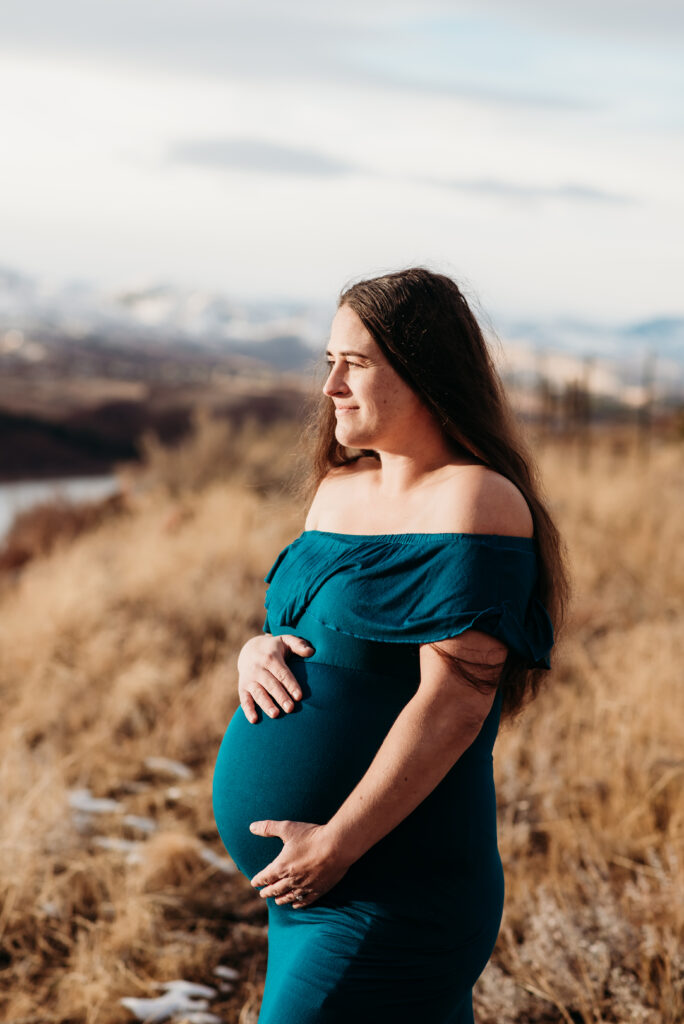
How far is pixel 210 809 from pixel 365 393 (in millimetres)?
2943

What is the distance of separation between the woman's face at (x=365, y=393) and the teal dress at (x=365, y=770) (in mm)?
196

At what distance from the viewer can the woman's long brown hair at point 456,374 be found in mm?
1729

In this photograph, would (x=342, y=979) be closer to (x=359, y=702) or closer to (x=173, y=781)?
(x=359, y=702)

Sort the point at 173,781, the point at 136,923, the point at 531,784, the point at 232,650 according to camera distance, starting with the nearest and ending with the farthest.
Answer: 1. the point at 136,923
2. the point at 531,784
3. the point at 173,781
4. the point at 232,650

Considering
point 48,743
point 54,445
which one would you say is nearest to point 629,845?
point 48,743

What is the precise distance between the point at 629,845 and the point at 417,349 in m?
2.47

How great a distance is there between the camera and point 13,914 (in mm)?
3252

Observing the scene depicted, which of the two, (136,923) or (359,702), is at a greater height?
(359,702)

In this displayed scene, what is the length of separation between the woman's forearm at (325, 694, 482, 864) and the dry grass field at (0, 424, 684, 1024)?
78cm

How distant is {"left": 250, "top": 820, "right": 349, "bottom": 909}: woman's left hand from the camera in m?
1.64

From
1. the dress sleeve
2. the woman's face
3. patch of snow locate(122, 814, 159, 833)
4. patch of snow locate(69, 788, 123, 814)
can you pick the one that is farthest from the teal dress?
patch of snow locate(69, 788, 123, 814)

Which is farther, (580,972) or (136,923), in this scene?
(136,923)

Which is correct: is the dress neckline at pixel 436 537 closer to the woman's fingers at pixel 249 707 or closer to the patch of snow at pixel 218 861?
the woman's fingers at pixel 249 707

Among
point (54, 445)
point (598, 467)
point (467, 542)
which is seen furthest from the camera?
point (54, 445)
